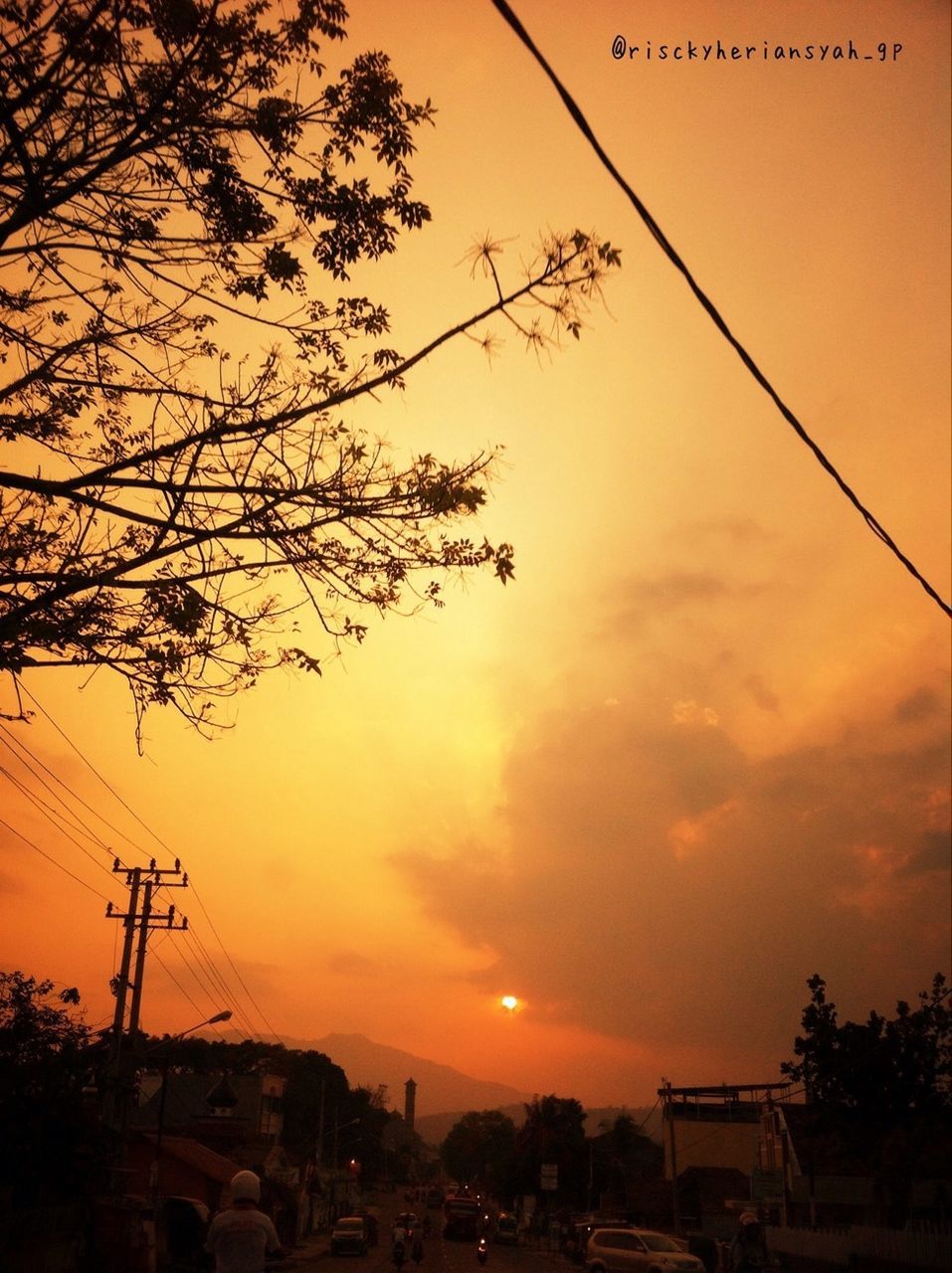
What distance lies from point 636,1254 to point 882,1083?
31.4ft

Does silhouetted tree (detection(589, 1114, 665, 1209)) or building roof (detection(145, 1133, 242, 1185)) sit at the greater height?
building roof (detection(145, 1133, 242, 1185))

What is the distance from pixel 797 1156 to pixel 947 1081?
50.0 feet

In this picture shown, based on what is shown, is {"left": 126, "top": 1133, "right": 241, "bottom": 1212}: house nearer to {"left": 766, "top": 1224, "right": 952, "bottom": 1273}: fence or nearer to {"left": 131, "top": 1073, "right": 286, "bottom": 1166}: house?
{"left": 131, "top": 1073, "right": 286, "bottom": 1166}: house

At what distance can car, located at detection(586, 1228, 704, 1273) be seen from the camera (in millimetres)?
25047

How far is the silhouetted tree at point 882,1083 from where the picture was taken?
2974cm

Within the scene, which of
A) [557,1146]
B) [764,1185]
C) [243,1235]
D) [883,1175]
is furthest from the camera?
[557,1146]

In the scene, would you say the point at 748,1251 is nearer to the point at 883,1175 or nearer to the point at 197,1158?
the point at 883,1175

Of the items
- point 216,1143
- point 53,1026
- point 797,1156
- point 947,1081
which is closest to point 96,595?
point 53,1026

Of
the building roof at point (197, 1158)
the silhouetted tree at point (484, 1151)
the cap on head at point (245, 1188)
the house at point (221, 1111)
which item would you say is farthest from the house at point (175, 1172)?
the silhouetted tree at point (484, 1151)

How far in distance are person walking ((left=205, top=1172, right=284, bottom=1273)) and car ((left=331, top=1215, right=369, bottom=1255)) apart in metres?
43.3

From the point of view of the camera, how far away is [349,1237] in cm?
4431

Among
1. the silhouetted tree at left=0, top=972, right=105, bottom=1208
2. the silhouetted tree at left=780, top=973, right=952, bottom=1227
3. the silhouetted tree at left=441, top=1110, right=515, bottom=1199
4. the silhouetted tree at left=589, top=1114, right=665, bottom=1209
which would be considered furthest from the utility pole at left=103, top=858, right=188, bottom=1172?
the silhouetted tree at left=441, top=1110, right=515, bottom=1199

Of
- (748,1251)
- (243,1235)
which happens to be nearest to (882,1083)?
(748,1251)

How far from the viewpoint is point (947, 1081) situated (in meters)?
30.9
